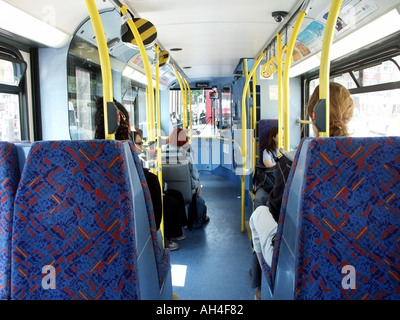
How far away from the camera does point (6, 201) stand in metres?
1.28

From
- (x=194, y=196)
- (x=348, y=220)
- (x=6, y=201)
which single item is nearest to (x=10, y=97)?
(x=6, y=201)

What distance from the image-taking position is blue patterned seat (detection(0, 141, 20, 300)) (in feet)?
4.18

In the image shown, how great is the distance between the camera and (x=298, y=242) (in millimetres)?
1229

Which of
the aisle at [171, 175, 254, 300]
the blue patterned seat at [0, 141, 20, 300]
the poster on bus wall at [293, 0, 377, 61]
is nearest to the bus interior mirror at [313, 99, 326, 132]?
the blue patterned seat at [0, 141, 20, 300]

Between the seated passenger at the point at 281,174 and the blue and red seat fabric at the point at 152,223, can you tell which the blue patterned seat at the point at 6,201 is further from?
the seated passenger at the point at 281,174

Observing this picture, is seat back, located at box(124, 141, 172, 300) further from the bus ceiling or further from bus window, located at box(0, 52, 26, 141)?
bus window, located at box(0, 52, 26, 141)

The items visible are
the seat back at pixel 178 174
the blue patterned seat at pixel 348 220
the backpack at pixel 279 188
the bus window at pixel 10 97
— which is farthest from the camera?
Answer: the seat back at pixel 178 174

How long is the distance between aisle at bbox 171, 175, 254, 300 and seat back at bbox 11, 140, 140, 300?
5.44 feet

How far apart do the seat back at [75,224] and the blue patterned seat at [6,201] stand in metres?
0.06

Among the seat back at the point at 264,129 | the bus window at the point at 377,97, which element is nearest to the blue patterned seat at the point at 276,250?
the bus window at the point at 377,97

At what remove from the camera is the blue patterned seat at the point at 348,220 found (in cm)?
118

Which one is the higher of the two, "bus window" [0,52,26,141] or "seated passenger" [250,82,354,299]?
"bus window" [0,52,26,141]
